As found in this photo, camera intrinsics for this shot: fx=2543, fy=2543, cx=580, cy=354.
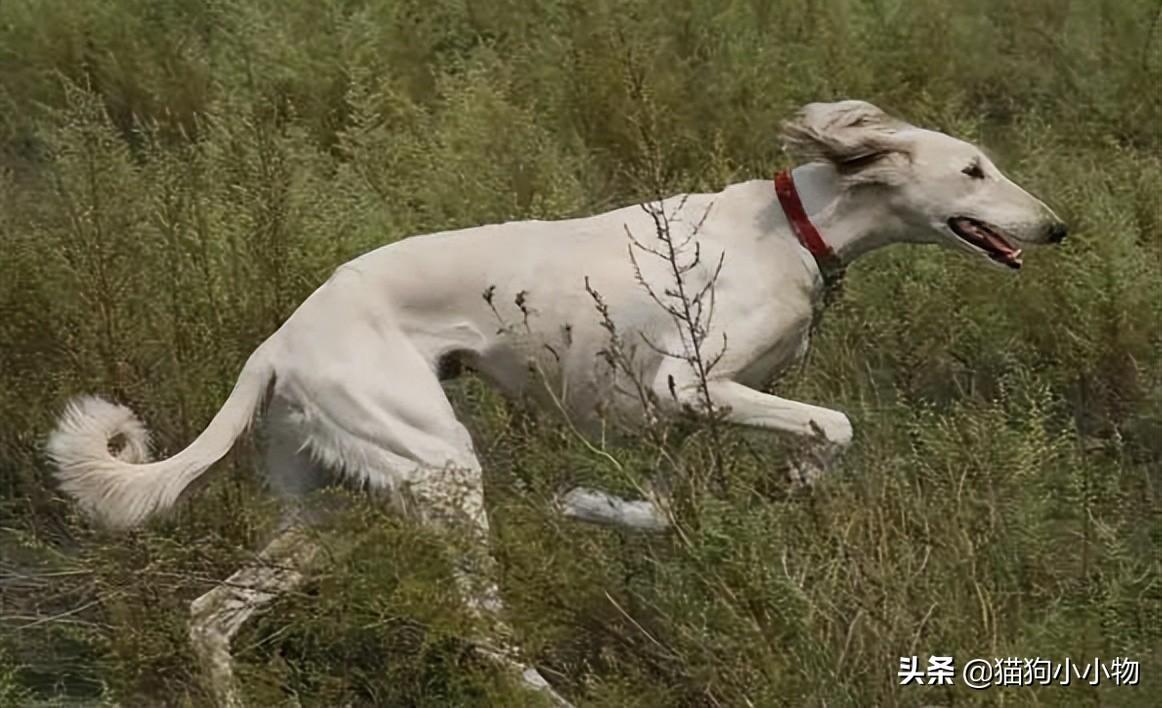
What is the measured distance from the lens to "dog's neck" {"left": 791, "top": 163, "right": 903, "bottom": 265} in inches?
239

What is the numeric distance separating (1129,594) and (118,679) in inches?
84.9

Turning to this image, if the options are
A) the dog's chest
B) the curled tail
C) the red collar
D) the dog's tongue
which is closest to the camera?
the curled tail

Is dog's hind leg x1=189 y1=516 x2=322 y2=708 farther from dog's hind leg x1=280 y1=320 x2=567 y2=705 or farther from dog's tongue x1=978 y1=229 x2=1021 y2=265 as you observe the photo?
dog's tongue x1=978 y1=229 x2=1021 y2=265

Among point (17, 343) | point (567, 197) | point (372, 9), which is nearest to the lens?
point (17, 343)

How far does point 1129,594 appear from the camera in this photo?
17.2ft

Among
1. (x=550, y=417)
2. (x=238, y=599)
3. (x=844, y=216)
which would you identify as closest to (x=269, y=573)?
(x=238, y=599)

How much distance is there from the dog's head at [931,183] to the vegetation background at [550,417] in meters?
0.39

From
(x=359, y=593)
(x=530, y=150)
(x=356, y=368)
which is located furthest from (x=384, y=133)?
(x=359, y=593)

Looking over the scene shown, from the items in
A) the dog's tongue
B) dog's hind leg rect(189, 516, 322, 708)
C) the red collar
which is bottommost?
dog's hind leg rect(189, 516, 322, 708)

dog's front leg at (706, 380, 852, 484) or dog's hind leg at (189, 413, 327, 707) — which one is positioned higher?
dog's front leg at (706, 380, 852, 484)

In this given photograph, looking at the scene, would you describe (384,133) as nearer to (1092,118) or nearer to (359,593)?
(1092,118)

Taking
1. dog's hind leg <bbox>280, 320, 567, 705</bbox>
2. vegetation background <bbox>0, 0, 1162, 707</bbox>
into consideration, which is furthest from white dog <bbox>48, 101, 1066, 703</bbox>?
vegetation background <bbox>0, 0, 1162, 707</bbox>

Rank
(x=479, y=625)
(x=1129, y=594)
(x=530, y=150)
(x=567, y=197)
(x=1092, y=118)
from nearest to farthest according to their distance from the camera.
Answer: (x=479, y=625) → (x=1129, y=594) → (x=567, y=197) → (x=530, y=150) → (x=1092, y=118)

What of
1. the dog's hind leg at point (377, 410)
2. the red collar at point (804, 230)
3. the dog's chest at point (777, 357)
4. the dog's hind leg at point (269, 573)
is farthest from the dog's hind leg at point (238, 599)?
the red collar at point (804, 230)
